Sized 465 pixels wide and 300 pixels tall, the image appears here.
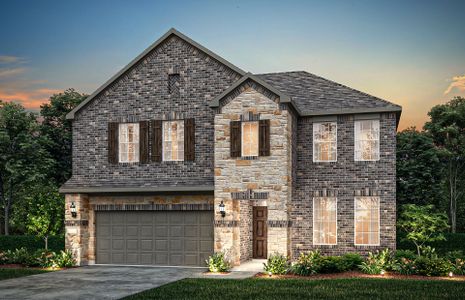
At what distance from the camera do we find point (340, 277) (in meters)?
19.0

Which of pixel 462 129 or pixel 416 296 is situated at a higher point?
pixel 462 129

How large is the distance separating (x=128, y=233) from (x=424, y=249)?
11331mm

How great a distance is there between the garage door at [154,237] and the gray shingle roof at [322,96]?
18.9 ft

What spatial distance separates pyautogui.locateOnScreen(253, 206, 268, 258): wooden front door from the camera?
24.9 metres

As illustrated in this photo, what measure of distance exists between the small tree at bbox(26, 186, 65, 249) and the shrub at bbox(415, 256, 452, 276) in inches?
628

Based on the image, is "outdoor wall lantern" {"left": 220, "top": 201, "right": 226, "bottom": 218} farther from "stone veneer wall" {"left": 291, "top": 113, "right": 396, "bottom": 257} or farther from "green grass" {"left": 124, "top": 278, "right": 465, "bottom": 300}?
"green grass" {"left": 124, "top": 278, "right": 465, "bottom": 300}

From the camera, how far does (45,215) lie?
2655 centimetres

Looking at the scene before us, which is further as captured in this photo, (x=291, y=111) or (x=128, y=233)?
(x=128, y=233)

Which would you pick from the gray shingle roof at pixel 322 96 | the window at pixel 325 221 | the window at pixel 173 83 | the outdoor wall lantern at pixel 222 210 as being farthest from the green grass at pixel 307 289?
the window at pixel 173 83

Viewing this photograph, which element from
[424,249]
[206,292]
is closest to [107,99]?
[206,292]

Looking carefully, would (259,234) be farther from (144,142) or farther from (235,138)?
(144,142)

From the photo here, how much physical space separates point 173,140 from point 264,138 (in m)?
4.24

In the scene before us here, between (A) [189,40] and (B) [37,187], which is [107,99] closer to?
(A) [189,40]

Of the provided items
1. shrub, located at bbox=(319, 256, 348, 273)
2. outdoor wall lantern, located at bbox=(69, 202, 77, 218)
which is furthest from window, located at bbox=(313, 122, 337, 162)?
outdoor wall lantern, located at bbox=(69, 202, 77, 218)
